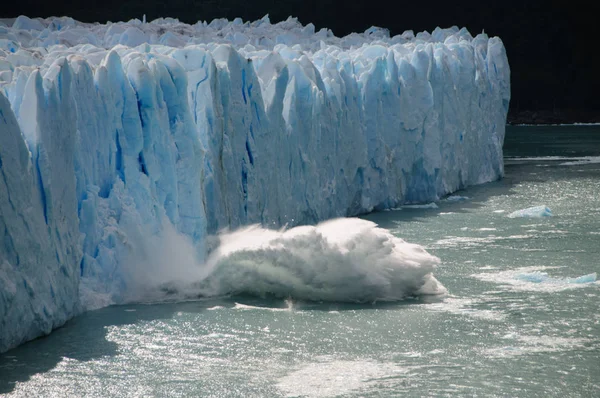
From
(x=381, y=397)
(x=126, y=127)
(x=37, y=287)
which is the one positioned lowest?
(x=381, y=397)

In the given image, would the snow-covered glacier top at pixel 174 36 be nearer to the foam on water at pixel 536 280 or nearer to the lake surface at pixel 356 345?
the foam on water at pixel 536 280

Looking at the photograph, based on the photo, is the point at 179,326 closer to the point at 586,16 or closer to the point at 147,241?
the point at 147,241

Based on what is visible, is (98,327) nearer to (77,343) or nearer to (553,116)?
(77,343)

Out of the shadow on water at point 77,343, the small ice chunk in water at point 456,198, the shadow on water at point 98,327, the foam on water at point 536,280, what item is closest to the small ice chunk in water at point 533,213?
the small ice chunk in water at point 456,198

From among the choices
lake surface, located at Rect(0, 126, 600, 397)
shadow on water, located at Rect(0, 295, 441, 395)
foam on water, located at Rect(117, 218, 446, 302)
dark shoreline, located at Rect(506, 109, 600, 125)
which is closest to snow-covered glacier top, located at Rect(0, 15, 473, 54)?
foam on water, located at Rect(117, 218, 446, 302)

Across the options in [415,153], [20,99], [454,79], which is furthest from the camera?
[454,79]

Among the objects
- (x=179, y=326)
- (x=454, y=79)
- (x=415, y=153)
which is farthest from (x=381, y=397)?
(x=454, y=79)

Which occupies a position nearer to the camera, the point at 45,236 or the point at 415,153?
the point at 45,236

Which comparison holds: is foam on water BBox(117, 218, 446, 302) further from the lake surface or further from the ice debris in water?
the ice debris in water
